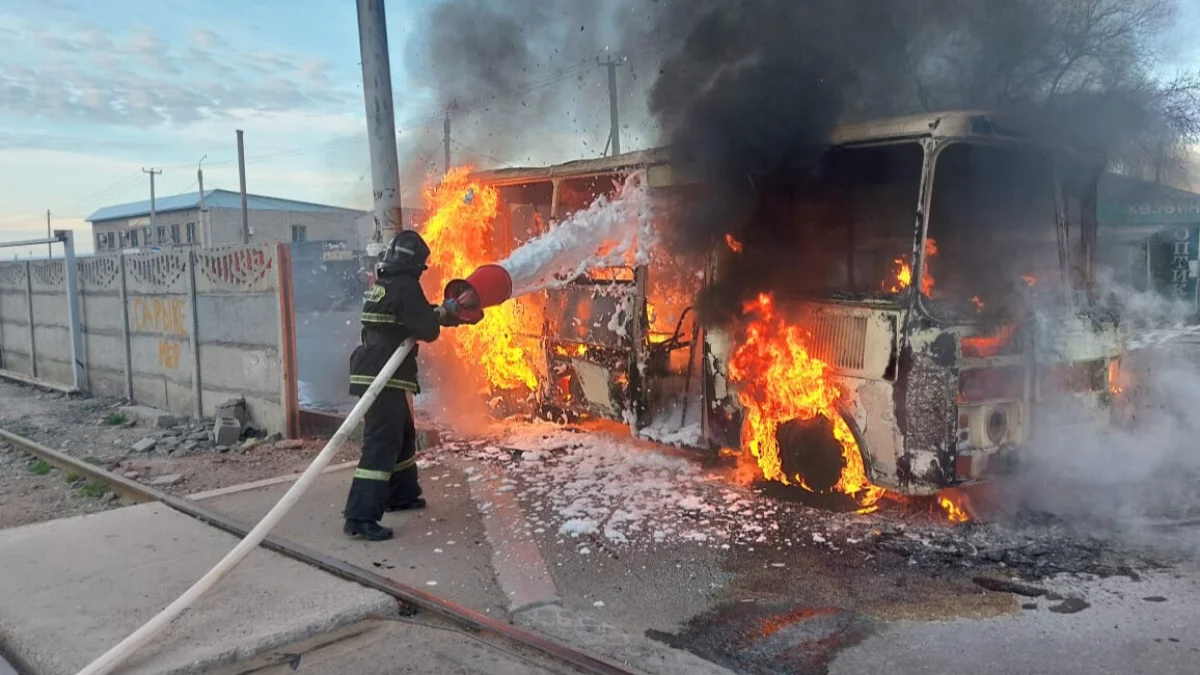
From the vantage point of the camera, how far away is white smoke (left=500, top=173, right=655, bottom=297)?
6.57m

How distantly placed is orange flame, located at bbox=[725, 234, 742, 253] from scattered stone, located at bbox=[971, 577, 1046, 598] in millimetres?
2612

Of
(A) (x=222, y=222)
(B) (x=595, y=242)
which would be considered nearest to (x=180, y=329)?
(B) (x=595, y=242)

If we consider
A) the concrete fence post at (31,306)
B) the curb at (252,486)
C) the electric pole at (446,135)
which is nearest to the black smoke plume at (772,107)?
the curb at (252,486)

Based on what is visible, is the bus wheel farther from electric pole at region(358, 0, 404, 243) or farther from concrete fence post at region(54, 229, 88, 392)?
concrete fence post at region(54, 229, 88, 392)

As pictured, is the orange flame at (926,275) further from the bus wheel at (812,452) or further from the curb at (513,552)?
the curb at (513,552)

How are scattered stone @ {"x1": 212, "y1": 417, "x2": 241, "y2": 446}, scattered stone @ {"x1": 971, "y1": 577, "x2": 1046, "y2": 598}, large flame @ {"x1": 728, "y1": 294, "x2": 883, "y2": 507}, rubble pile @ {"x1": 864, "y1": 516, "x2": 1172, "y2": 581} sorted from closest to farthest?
scattered stone @ {"x1": 971, "y1": 577, "x2": 1046, "y2": 598} < rubble pile @ {"x1": 864, "y1": 516, "x2": 1172, "y2": 581} < large flame @ {"x1": 728, "y1": 294, "x2": 883, "y2": 507} < scattered stone @ {"x1": 212, "y1": 417, "x2": 241, "y2": 446}

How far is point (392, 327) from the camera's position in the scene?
5.21 metres

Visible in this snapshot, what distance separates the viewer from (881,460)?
196 inches

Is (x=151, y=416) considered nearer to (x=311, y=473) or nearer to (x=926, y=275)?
(x=311, y=473)

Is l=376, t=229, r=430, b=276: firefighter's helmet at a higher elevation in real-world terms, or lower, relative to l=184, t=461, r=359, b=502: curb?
higher

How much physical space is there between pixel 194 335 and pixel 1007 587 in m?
8.31

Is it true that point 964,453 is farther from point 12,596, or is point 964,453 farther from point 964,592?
point 12,596

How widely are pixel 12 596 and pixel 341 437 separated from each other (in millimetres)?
1721

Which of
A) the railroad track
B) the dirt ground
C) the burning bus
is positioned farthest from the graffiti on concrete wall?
the burning bus
